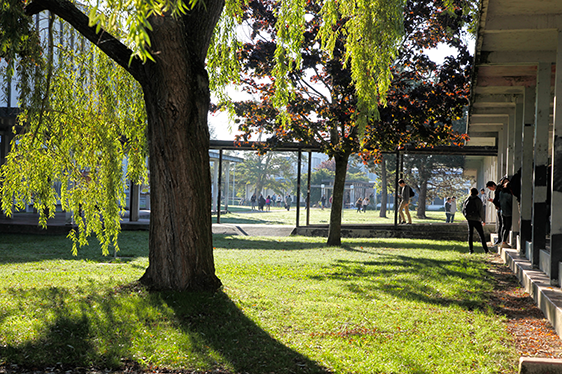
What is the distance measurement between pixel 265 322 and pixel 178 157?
7.29ft

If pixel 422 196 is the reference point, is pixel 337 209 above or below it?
below

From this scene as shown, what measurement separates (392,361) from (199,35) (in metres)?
4.56

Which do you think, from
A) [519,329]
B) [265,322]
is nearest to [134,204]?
[265,322]

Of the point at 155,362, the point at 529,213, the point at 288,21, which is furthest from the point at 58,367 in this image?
the point at 529,213

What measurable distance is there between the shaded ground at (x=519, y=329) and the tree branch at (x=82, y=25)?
11.6 feet

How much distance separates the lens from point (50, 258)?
37.2 ft

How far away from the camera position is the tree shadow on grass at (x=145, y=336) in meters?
4.43

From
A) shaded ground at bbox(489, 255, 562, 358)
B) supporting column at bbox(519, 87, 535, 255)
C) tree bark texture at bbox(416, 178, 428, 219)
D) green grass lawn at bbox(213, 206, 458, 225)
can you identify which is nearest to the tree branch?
shaded ground at bbox(489, 255, 562, 358)

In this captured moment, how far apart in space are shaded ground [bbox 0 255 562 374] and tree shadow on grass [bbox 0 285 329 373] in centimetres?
9

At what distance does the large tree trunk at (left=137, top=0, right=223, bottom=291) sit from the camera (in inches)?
244

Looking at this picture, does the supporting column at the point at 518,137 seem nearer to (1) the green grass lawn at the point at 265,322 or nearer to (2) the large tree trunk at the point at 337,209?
(1) the green grass lawn at the point at 265,322

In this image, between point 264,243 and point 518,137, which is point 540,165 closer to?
point 518,137

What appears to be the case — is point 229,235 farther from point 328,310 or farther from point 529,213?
point 328,310

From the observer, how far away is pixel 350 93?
1334cm
